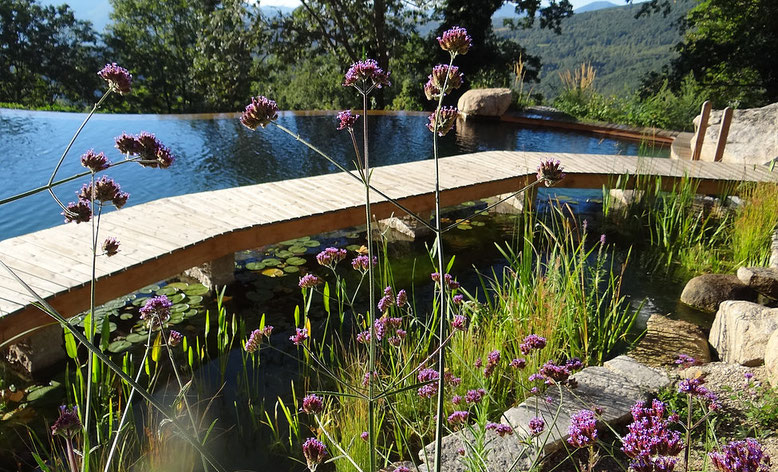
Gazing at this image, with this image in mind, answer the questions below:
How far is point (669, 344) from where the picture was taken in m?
2.97

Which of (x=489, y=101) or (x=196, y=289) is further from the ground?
(x=489, y=101)

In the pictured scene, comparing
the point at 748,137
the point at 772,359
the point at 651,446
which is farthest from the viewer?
the point at 748,137

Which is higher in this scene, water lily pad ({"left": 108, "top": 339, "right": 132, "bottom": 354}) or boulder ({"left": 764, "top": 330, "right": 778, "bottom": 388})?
boulder ({"left": 764, "top": 330, "right": 778, "bottom": 388})

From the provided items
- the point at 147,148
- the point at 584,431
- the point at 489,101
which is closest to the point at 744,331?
the point at 584,431

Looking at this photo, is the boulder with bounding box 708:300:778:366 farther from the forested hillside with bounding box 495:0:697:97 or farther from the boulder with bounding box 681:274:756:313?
the forested hillside with bounding box 495:0:697:97

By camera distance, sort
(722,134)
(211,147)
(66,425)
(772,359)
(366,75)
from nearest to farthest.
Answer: (66,425) < (366,75) < (772,359) < (722,134) < (211,147)

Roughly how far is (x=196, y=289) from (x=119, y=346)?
2.72ft

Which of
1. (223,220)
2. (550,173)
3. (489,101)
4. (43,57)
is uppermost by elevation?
(43,57)

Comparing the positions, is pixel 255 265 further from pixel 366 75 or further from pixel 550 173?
pixel 550 173

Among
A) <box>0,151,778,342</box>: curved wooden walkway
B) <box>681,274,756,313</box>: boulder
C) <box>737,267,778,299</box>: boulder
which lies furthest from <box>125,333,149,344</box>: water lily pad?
<box>737,267,778,299</box>: boulder

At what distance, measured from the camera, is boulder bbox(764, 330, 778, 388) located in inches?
91.6

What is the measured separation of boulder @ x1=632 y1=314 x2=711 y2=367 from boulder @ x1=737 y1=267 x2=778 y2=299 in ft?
2.32

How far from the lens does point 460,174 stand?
5.25m

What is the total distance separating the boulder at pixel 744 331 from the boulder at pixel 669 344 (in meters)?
0.09
